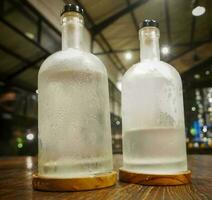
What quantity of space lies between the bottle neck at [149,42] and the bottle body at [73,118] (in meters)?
0.14

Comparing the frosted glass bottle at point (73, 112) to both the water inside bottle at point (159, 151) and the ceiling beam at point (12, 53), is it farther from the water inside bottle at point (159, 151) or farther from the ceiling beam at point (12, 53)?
the ceiling beam at point (12, 53)

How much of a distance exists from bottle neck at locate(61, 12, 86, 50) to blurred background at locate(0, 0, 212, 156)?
8.56 ft

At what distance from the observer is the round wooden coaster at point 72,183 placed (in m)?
0.53

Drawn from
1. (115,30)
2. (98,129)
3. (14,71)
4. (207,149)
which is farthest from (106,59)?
(98,129)

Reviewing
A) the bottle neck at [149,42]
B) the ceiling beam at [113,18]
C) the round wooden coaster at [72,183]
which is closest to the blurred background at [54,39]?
the ceiling beam at [113,18]

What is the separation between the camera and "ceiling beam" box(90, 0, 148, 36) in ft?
17.4

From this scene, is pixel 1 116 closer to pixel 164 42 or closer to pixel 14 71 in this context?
pixel 14 71

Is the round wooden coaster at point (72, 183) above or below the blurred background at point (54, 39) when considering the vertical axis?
below

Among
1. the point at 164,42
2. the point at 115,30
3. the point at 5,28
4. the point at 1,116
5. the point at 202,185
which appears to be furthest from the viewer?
the point at 164,42

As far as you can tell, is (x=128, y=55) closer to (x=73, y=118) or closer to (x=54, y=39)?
(x=54, y=39)

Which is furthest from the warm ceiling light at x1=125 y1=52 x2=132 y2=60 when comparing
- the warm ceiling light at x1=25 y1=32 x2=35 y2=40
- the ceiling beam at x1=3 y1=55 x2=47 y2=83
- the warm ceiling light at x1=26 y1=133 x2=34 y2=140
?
the warm ceiling light at x1=25 y1=32 x2=35 y2=40

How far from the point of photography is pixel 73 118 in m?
0.56

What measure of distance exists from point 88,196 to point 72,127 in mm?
138

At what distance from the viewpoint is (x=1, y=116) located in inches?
219
